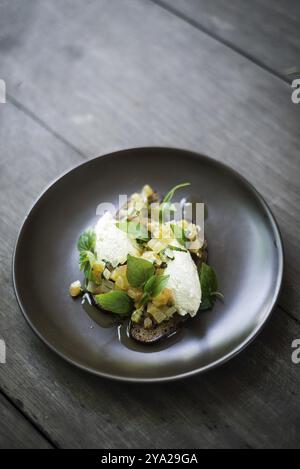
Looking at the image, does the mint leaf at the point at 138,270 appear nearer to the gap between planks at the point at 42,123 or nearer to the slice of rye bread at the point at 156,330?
the slice of rye bread at the point at 156,330

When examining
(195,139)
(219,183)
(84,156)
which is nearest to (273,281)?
(219,183)

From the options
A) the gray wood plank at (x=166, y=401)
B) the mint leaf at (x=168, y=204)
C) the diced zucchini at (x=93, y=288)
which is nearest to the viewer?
the gray wood plank at (x=166, y=401)

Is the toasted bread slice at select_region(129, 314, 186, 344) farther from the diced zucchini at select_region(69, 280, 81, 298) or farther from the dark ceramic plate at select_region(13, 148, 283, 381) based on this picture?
the diced zucchini at select_region(69, 280, 81, 298)

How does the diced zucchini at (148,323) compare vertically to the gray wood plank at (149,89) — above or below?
below

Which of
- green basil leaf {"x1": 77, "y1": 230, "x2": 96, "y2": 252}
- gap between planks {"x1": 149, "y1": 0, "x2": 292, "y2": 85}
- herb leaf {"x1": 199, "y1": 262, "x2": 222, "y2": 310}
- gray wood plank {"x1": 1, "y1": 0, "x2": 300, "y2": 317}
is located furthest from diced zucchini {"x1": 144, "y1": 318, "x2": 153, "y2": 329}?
gap between planks {"x1": 149, "y1": 0, "x2": 292, "y2": 85}

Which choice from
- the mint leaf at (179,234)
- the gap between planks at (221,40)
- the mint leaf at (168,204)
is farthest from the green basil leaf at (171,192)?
the gap between planks at (221,40)

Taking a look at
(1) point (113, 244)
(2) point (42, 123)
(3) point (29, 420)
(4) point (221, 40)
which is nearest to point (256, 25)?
(4) point (221, 40)
